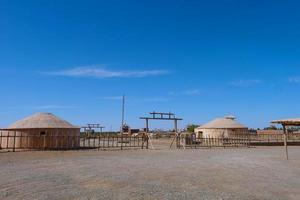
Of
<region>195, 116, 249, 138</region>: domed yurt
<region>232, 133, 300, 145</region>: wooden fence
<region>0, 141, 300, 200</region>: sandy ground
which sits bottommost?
<region>0, 141, 300, 200</region>: sandy ground

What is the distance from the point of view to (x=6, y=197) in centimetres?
782

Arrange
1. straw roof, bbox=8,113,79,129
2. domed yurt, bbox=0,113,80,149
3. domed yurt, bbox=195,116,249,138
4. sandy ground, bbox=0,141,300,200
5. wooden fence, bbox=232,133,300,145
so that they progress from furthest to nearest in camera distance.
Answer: domed yurt, bbox=195,116,249,138 → wooden fence, bbox=232,133,300,145 → straw roof, bbox=8,113,79,129 → domed yurt, bbox=0,113,80,149 → sandy ground, bbox=0,141,300,200

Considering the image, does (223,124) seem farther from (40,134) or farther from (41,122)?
(40,134)

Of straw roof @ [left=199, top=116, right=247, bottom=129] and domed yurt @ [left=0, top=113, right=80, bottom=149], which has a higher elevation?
straw roof @ [left=199, top=116, right=247, bottom=129]

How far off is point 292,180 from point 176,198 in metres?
5.09

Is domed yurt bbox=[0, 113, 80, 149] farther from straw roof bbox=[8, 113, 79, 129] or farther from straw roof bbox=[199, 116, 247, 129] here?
straw roof bbox=[199, 116, 247, 129]

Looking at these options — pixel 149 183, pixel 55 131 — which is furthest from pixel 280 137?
pixel 149 183

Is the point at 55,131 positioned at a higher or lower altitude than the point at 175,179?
higher

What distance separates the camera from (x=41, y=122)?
93.6 feet

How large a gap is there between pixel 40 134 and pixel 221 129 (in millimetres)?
26717

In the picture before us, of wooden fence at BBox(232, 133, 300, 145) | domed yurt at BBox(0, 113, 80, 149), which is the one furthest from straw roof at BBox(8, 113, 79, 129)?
wooden fence at BBox(232, 133, 300, 145)

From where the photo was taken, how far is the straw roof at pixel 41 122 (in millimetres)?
27969

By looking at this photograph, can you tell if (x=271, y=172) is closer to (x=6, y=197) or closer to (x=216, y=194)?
(x=216, y=194)

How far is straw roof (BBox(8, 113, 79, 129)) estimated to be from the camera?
27969 mm
